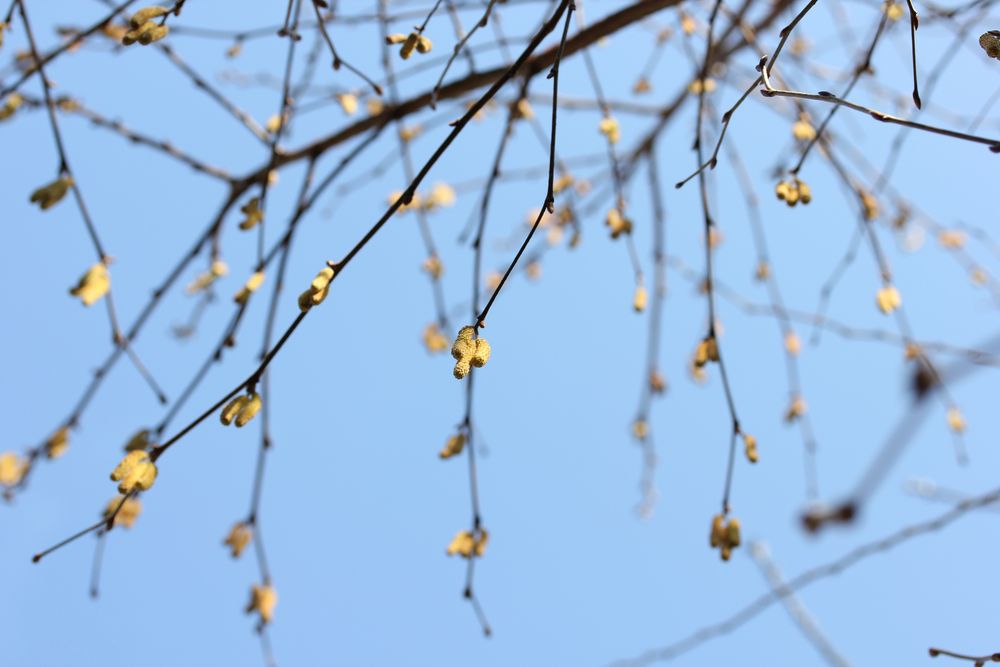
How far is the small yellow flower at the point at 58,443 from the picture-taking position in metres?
1.90

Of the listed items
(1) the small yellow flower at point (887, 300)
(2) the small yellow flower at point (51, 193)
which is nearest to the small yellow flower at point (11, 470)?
(2) the small yellow flower at point (51, 193)

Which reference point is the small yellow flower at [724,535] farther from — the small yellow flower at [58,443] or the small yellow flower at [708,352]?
the small yellow flower at [58,443]

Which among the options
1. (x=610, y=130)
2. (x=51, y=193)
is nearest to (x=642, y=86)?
(x=610, y=130)

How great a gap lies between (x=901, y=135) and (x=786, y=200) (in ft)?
2.45

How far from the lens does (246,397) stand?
3.59ft

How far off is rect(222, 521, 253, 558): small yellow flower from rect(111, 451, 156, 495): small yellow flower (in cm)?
66

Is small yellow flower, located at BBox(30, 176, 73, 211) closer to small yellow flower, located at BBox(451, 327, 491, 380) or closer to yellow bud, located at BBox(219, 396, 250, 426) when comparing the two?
yellow bud, located at BBox(219, 396, 250, 426)

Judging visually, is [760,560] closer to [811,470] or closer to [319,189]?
[811,470]

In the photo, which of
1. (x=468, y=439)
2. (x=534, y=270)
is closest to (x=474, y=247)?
(x=468, y=439)

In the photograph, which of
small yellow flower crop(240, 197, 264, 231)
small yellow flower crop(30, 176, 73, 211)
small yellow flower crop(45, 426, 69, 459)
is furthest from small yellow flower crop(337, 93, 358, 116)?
small yellow flower crop(45, 426, 69, 459)

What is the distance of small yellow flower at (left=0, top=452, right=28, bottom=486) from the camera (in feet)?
6.30

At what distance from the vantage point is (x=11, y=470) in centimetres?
194

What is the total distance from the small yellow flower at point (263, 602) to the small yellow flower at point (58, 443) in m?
0.53

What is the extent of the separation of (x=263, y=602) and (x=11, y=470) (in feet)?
2.19
